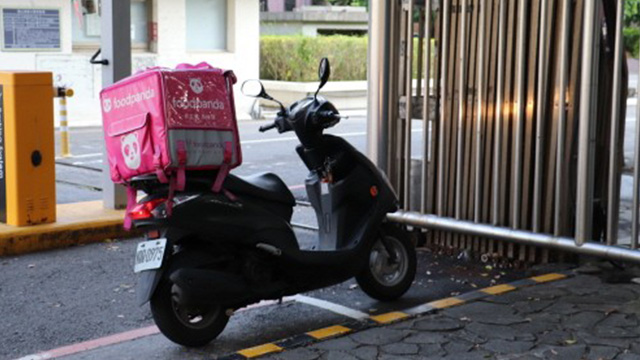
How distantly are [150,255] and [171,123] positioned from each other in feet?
2.29

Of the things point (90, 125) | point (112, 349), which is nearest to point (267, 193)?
point (112, 349)

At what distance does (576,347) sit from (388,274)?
55.1 inches

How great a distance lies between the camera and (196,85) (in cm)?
509

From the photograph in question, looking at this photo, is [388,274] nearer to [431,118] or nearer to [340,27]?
[431,118]

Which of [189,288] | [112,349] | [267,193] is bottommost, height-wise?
[112,349]

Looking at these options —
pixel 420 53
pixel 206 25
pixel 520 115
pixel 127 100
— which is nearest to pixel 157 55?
pixel 206 25

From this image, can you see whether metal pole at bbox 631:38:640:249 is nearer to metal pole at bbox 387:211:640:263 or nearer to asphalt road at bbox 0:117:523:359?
metal pole at bbox 387:211:640:263

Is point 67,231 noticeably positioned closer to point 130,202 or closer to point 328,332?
point 130,202

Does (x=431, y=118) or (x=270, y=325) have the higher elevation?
(x=431, y=118)

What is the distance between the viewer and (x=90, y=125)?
1814 cm

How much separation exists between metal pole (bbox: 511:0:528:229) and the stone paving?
2.28ft

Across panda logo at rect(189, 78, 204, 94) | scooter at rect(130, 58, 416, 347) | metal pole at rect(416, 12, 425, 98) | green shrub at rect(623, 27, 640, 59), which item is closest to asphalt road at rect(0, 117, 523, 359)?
scooter at rect(130, 58, 416, 347)

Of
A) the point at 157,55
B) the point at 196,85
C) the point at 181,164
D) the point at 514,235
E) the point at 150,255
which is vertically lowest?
the point at 514,235

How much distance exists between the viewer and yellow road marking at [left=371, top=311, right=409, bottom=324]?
558 centimetres
